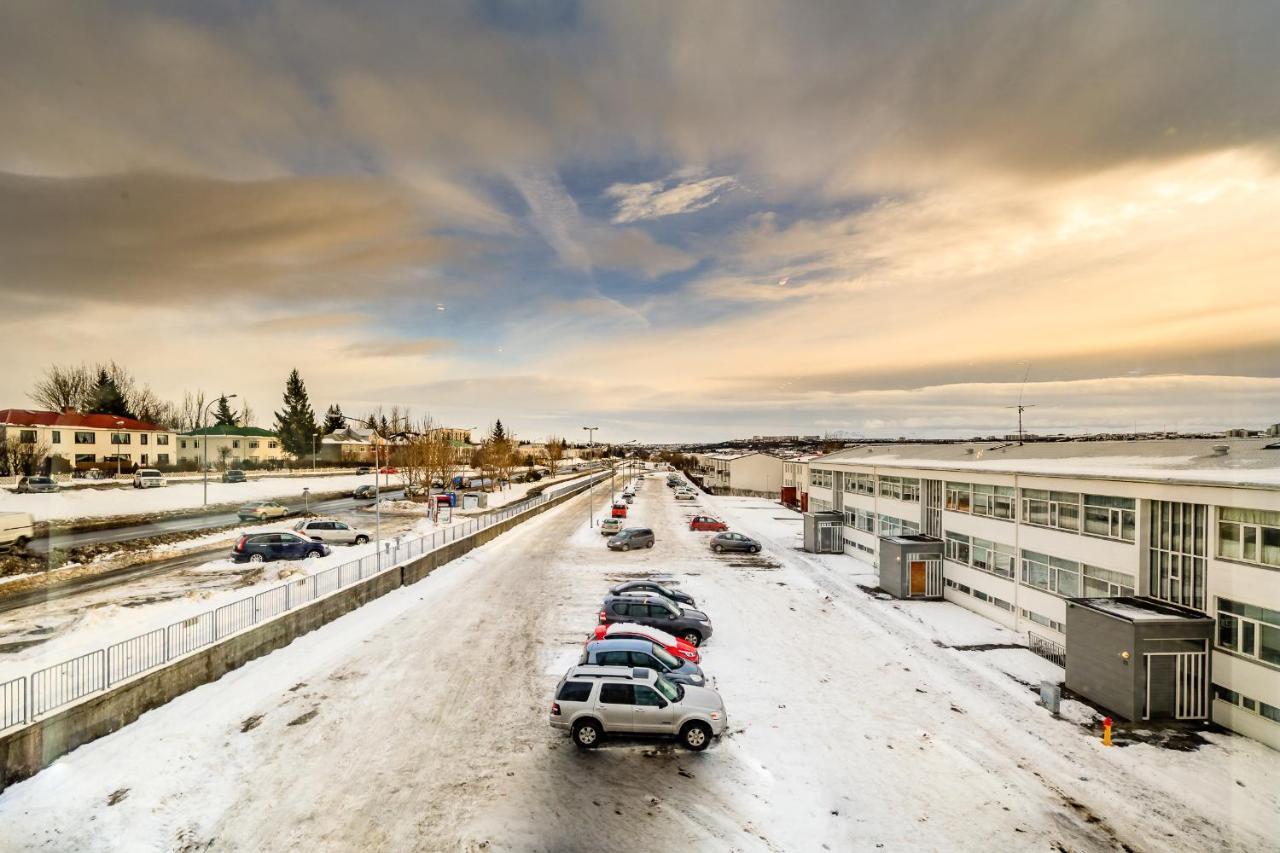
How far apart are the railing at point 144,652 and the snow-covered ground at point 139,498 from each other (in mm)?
27119

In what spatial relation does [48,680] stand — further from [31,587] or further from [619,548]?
[619,548]

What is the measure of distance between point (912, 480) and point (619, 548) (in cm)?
1894

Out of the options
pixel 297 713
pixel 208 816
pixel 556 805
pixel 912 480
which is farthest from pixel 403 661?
pixel 912 480

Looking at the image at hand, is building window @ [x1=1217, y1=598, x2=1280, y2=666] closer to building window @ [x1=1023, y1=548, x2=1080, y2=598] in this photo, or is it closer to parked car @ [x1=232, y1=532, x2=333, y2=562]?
building window @ [x1=1023, y1=548, x2=1080, y2=598]

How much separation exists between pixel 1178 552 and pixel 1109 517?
2463mm

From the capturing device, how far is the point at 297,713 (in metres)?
15.1

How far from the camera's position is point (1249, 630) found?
1471cm

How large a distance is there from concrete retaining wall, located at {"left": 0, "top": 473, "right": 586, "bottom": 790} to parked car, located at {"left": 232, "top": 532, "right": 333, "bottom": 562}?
27.4 feet

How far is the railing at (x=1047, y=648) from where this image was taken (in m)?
19.7

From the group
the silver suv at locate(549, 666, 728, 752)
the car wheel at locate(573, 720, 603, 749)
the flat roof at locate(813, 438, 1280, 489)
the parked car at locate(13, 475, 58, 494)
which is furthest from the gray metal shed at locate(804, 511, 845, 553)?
the parked car at locate(13, 475, 58, 494)

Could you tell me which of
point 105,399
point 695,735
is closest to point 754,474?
point 695,735

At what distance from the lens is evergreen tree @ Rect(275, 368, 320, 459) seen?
104500 mm

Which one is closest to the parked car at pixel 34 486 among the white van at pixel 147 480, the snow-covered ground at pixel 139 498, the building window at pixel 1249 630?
the snow-covered ground at pixel 139 498

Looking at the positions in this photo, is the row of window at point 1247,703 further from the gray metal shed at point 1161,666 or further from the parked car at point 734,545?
the parked car at point 734,545
